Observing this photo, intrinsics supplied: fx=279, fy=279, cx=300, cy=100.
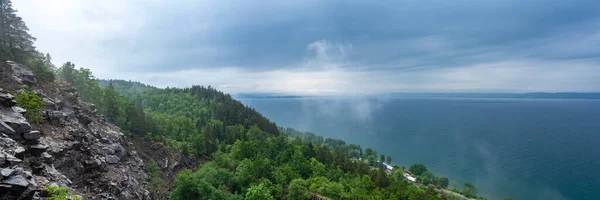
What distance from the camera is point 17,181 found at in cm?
1463

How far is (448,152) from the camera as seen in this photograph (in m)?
152

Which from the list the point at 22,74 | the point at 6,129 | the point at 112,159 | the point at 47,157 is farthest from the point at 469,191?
the point at 22,74

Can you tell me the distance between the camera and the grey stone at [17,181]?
47.0 ft

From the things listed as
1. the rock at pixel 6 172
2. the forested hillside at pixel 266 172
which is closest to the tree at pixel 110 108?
the forested hillside at pixel 266 172

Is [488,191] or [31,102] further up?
[31,102]

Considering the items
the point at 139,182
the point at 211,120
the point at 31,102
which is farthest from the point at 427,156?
the point at 31,102

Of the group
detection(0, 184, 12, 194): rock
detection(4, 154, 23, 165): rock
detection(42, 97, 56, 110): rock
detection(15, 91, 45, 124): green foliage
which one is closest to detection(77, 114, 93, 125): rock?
detection(42, 97, 56, 110): rock

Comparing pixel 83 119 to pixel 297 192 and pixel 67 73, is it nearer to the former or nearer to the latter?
pixel 67 73

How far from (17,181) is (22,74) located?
24383 mm

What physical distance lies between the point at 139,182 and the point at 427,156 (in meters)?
141

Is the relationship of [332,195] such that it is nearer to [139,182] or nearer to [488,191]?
[139,182]

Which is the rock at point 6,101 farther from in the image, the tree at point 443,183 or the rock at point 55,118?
the tree at point 443,183

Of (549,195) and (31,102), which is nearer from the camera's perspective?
(31,102)

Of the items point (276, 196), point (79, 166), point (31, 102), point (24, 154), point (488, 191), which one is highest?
point (31, 102)
